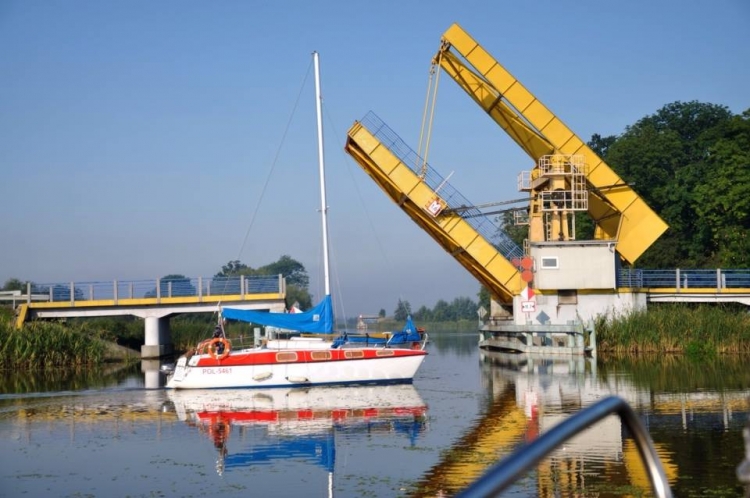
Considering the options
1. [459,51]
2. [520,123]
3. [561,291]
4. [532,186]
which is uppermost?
[459,51]

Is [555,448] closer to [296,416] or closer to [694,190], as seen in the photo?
[296,416]

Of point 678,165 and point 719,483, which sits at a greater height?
point 678,165

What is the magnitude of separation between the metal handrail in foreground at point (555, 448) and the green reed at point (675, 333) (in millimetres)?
33235

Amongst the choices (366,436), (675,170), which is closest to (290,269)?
(675,170)

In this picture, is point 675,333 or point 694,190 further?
point 694,190

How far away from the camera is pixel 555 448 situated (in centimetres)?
331

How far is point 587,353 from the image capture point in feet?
116

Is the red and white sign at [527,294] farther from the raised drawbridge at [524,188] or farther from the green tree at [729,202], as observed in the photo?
the green tree at [729,202]

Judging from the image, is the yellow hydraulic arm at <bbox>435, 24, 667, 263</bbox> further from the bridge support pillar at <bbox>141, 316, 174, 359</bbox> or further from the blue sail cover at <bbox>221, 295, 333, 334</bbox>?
the bridge support pillar at <bbox>141, 316, 174, 359</bbox>

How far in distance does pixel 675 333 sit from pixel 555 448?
113ft

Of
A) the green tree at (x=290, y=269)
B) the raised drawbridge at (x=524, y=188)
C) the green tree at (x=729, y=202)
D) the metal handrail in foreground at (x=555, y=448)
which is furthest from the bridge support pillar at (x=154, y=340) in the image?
the green tree at (x=290, y=269)

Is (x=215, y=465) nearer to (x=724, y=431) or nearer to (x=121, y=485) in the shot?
(x=121, y=485)

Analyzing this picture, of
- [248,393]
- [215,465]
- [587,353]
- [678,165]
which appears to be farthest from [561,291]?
[678,165]

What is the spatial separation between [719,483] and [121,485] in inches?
309
